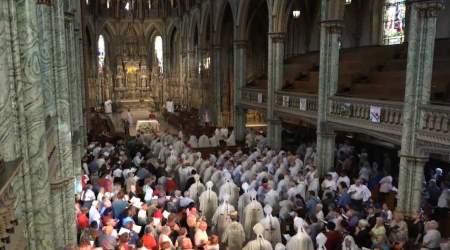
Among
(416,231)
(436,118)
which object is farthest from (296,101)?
(416,231)

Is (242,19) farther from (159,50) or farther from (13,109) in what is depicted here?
(159,50)

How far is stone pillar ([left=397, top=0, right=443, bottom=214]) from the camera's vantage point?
37.5 feet

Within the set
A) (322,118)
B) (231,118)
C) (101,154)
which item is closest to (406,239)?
(322,118)

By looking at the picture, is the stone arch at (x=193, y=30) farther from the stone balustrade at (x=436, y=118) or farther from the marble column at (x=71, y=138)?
the stone balustrade at (x=436, y=118)

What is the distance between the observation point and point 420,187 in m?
12.0

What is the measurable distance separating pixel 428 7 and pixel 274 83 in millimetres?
10714

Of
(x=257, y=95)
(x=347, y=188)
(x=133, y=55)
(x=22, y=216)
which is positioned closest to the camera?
(x=22, y=216)

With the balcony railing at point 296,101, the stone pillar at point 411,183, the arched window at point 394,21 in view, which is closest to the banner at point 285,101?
the balcony railing at point 296,101

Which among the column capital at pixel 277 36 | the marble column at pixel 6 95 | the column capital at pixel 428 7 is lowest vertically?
the marble column at pixel 6 95

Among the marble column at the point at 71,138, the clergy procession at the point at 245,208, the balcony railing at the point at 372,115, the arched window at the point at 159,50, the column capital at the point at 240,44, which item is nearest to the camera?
the marble column at the point at 71,138

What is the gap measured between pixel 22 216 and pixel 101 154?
41.5 feet

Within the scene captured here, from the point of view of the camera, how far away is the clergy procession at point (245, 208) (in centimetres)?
918

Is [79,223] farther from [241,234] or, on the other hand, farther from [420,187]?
[420,187]

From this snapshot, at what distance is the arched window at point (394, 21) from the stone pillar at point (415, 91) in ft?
34.8
